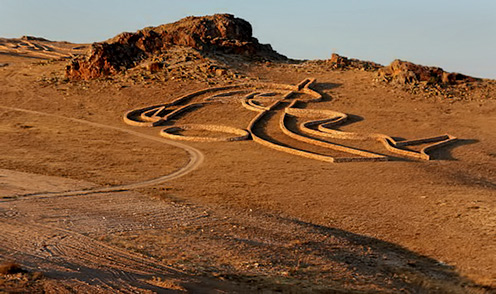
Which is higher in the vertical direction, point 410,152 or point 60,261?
point 410,152

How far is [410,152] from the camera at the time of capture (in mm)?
22234

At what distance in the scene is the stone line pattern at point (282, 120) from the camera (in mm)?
22916

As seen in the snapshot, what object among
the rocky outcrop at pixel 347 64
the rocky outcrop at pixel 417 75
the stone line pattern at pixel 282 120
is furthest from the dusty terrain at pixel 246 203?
the rocky outcrop at pixel 347 64

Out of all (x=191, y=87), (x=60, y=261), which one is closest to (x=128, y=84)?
(x=191, y=87)

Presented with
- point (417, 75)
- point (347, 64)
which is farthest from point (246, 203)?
point (347, 64)

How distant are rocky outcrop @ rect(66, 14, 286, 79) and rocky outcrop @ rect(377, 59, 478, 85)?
13260 mm

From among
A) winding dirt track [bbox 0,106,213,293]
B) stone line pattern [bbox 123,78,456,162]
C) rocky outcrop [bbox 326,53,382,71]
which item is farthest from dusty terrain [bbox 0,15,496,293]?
rocky outcrop [bbox 326,53,382,71]

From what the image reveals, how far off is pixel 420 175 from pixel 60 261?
13734 mm

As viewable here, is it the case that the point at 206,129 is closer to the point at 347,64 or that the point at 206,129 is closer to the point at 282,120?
the point at 282,120

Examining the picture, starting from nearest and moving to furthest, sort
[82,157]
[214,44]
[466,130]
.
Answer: [82,157] → [466,130] → [214,44]

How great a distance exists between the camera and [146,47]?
4291cm

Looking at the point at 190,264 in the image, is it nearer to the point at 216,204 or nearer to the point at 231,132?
the point at 216,204

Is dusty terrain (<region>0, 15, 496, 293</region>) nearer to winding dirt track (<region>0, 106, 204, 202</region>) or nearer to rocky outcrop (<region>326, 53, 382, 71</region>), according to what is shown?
winding dirt track (<region>0, 106, 204, 202</region>)

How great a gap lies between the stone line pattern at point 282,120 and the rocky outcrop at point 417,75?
5785 mm
